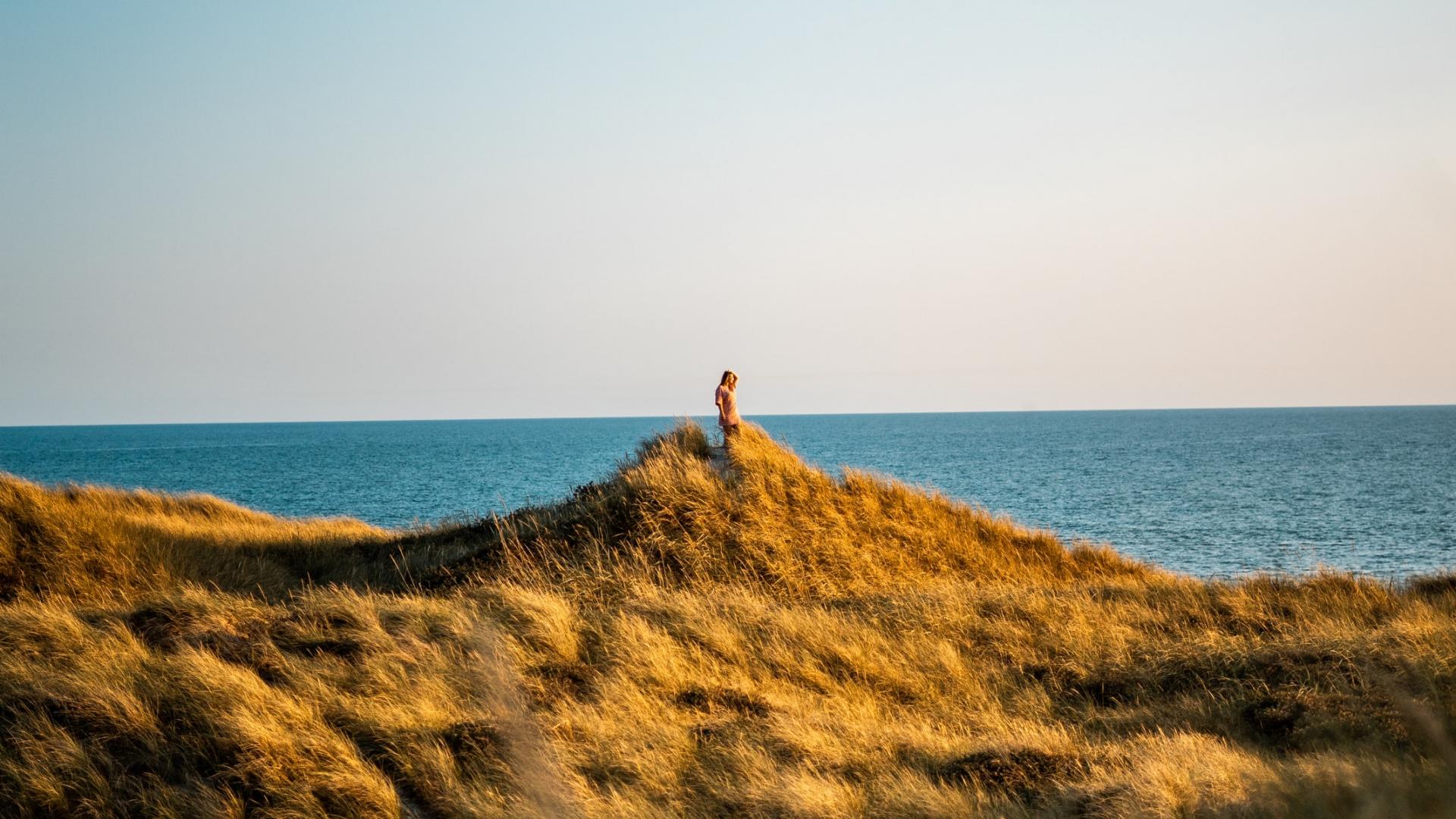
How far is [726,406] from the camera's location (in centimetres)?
1984

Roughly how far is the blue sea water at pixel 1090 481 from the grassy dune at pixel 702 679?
A: 1070cm

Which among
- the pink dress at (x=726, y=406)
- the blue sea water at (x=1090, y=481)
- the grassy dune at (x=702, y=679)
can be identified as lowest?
the blue sea water at (x=1090, y=481)

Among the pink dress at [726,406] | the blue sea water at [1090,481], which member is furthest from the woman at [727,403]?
the blue sea water at [1090,481]

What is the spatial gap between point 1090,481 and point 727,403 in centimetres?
5785

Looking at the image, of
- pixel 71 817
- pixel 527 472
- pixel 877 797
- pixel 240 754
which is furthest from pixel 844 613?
pixel 527 472

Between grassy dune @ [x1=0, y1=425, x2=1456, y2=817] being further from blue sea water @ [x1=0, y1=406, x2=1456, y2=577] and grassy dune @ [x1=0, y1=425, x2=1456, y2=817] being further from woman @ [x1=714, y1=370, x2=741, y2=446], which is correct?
blue sea water @ [x1=0, y1=406, x2=1456, y2=577]

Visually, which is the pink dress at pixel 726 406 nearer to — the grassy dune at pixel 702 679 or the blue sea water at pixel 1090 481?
the grassy dune at pixel 702 679

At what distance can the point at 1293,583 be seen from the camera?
17625 millimetres

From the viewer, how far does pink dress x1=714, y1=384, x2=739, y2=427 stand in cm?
1964

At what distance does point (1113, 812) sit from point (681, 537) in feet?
33.9

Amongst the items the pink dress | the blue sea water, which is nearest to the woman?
the pink dress

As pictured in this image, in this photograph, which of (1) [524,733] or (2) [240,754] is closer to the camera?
(2) [240,754]

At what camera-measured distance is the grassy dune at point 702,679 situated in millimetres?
7391

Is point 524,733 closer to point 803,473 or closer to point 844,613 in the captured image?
point 844,613
